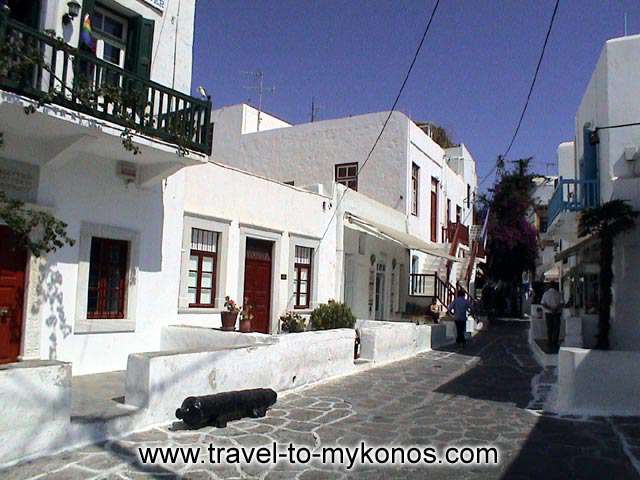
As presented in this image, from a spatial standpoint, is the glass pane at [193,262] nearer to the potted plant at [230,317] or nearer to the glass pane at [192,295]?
the glass pane at [192,295]

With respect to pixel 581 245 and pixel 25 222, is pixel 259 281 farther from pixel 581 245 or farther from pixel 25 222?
pixel 581 245

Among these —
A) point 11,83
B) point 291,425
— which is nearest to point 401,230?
point 291,425

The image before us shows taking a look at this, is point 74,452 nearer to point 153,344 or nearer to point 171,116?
point 153,344

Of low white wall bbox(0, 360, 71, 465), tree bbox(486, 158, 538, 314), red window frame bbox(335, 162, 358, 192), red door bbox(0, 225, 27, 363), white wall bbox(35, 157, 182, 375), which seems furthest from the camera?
tree bbox(486, 158, 538, 314)

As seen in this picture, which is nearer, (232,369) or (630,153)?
(232,369)

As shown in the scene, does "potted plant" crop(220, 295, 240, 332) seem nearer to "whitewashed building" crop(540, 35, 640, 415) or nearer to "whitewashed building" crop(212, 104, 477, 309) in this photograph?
"whitewashed building" crop(540, 35, 640, 415)

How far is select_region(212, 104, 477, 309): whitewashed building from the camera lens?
63.6 ft

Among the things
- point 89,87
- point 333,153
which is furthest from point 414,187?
point 89,87

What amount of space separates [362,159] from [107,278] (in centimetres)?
1242

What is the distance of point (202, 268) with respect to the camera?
10742 mm

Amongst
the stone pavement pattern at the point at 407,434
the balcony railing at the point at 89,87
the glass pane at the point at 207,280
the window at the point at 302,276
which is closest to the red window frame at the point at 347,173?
the window at the point at 302,276

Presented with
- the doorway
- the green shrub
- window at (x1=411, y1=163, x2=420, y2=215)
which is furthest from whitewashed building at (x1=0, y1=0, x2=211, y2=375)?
window at (x1=411, y1=163, x2=420, y2=215)

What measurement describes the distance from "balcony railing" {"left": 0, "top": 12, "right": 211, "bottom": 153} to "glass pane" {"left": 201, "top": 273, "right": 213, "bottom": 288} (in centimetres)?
291

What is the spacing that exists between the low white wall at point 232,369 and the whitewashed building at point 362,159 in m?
9.99
